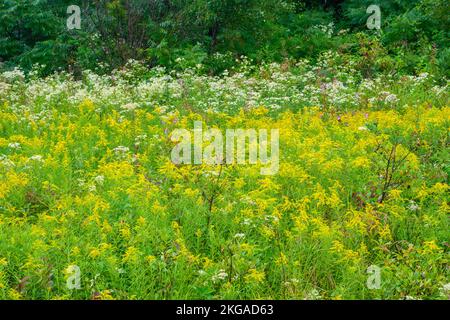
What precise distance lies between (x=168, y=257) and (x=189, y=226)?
1.96 ft

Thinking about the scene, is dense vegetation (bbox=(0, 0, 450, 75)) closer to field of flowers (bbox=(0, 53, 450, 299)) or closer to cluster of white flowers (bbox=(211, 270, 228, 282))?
field of flowers (bbox=(0, 53, 450, 299))

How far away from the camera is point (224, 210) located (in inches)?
195

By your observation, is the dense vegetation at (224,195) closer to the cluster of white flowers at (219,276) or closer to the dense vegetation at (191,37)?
the cluster of white flowers at (219,276)

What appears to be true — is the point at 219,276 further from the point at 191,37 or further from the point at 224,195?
the point at 191,37

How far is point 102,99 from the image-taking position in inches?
349

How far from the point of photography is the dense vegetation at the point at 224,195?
4.09m

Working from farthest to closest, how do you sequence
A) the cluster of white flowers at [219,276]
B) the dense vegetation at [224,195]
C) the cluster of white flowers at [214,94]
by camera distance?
the cluster of white flowers at [214,94] → the dense vegetation at [224,195] → the cluster of white flowers at [219,276]

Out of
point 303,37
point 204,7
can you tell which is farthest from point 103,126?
point 303,37

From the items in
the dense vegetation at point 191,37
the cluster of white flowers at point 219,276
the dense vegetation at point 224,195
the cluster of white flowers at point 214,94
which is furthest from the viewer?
the dense vegetation at point 191,37

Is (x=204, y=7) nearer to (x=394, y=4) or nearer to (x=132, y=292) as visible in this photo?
(x=394, y=4)

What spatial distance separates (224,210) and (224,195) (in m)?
0.36

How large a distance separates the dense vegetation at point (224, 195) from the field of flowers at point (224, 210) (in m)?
0.02

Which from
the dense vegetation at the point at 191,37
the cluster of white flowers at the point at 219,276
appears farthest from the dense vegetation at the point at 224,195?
the dense vegetation at the point at 191,37

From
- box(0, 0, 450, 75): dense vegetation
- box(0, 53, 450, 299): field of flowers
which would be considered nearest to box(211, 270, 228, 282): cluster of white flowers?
box(0, 53, 450, 299): field of flowers
